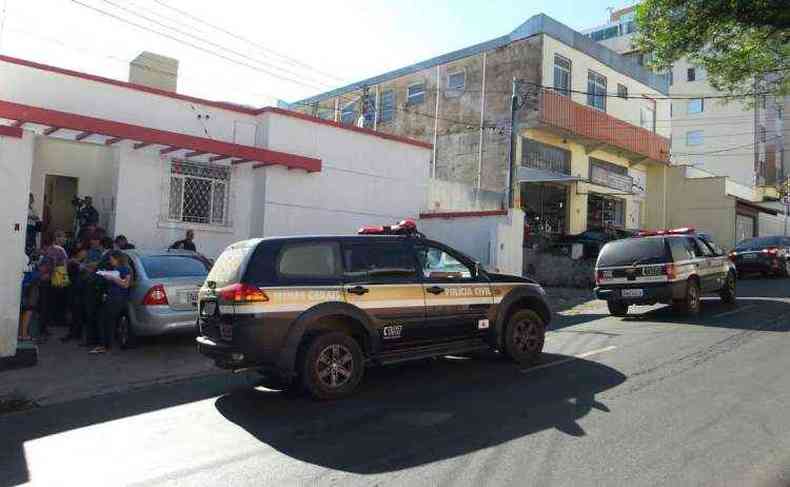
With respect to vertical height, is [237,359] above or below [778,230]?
below

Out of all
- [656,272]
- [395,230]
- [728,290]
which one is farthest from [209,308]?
[728,290]

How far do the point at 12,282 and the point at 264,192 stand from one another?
6.51 meters

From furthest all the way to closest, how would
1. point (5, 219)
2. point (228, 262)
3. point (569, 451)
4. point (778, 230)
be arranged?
point (778, 230)
point (5, 219)
point (228, 262)
point (569, 451)

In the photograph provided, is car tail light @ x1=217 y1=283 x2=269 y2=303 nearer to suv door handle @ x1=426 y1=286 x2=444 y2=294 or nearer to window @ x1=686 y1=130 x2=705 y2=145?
suv door handle @ x1=426 y1=286 x2=444 y2=294

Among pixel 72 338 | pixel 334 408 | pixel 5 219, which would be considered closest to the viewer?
pixel 334 408

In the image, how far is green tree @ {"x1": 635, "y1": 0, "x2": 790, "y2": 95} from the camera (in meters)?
14.1

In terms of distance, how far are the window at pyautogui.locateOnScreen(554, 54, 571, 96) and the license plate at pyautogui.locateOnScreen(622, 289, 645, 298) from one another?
12786 mm

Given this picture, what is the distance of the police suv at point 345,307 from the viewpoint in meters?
6.02

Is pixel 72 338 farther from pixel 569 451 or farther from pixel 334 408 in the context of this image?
pixel 569 451

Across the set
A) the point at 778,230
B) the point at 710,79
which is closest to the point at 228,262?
the point at 710,79

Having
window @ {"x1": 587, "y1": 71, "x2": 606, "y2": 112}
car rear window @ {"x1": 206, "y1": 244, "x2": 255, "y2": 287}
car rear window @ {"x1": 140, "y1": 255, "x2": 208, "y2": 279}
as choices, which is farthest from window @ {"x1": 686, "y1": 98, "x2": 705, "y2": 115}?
car rear window @ {"x1": 206, "y1": 244, "x2": 255, "y2": 287}

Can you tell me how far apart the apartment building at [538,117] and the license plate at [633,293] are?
352 inches

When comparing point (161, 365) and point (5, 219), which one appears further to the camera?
point (161, 365)

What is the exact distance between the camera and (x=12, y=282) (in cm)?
795
